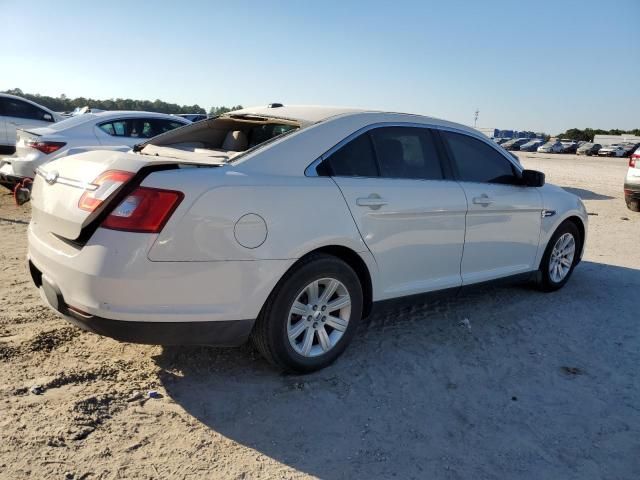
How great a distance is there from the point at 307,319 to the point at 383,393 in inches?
24.9

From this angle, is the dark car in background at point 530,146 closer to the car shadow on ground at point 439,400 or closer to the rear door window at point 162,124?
the rear door window at point 162,124

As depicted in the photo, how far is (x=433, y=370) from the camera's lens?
3.53 metres

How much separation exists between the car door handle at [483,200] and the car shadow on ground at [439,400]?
978 millimetres

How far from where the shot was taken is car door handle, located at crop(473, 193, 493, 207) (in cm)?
419

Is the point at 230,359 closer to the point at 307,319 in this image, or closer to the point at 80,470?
the point at 307,319

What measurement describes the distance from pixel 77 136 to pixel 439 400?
23.3 feet

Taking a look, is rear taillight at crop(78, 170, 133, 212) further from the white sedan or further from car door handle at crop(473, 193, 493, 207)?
car door handle at crop(473, 193, 493, 207)

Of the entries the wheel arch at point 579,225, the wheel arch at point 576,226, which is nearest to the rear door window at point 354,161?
the wheel arch at point 576,226

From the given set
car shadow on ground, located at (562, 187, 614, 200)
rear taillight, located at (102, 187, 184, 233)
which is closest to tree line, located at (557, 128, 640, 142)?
car shadow on ground, located at (562, 187, 614, 200)

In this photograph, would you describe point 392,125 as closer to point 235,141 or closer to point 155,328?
point 235,141

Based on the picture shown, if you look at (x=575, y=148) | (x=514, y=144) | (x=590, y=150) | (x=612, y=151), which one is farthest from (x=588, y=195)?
(x=575, y=148)

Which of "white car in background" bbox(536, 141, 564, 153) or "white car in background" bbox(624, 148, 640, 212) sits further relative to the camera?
"white car in background" bbox(536, 141, 564, 153)

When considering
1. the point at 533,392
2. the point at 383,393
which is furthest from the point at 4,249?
the point at 533,392

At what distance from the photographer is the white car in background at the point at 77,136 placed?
7766 mm
